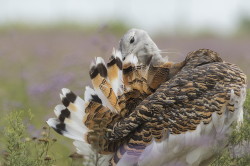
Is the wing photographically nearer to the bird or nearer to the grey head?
the bird

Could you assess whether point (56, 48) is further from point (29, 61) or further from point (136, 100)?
point (136, 100)

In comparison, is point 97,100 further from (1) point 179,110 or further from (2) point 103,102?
(1) point 179,110

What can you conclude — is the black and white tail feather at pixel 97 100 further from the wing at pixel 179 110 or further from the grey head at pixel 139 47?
the grey head at pixel 139 47

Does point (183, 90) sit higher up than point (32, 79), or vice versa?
point (183, 90)

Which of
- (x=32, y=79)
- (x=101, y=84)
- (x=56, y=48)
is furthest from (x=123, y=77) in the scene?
(x=56, y=48)

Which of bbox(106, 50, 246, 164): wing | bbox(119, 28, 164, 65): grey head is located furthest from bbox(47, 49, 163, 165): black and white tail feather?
bbox(119, 28, 164, 65): grey head

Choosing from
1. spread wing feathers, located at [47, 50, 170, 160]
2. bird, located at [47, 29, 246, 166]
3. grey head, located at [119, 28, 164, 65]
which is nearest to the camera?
bird, located at [47, 29, 246, 166]

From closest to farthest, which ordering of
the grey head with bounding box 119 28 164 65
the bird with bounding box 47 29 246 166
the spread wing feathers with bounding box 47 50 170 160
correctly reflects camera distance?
the bird with bounding box 47 29 246 166, the spread wing feathers with bounding box 47 50 170 160, the grey head with bounding box 119 28 164 65
